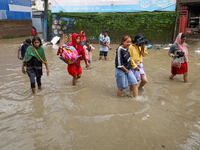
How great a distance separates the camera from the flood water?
8.28 feet

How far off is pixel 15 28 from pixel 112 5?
13.3 metres

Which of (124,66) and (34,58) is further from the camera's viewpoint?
(34,58)

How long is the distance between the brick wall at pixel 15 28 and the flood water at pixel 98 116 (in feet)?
52.8

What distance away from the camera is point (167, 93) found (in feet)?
14.1

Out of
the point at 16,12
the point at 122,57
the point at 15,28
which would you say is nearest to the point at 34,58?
the point at 122,57

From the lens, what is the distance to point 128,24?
1306 centimetres

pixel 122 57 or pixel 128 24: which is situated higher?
pixel 128 24

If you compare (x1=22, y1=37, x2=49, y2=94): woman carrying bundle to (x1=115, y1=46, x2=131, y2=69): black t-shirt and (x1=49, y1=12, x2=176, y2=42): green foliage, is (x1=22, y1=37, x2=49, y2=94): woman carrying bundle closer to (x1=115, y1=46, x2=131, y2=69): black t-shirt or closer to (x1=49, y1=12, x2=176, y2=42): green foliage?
(x1=115, y1=46, x2=131, y2=69): black t-shirt

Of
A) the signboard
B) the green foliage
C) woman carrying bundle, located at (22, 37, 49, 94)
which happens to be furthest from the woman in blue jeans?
the signboard

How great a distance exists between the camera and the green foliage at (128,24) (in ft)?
40.7

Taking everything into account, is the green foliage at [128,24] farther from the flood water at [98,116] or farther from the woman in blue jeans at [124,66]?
the woman in blue jeans at [124,66]

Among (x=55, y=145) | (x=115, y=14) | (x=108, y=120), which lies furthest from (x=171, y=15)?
(x=55, y=145)

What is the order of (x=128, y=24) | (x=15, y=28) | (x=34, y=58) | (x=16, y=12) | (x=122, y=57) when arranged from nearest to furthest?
1. (x=122, y=57)
2. (x=34, y=58)
3. (x=128, y=24)
4. (x=15, y=28)
5. (x=16, y=12)

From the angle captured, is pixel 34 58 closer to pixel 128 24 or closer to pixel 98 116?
pixel 98 116
